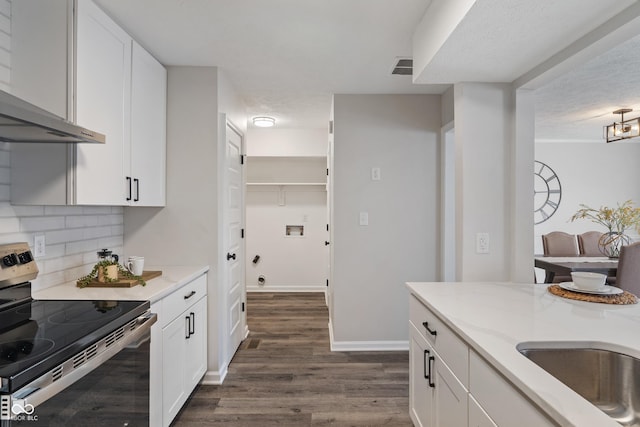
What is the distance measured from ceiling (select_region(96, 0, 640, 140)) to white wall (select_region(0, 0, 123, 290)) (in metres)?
0.86

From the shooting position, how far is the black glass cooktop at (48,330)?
95cm

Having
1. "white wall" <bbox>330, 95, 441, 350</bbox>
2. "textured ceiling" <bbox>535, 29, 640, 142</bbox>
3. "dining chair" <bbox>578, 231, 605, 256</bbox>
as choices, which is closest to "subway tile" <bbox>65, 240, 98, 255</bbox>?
"white wall" <bbox>330, 95, 441, 350</bbox>

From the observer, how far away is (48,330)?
4.02ft

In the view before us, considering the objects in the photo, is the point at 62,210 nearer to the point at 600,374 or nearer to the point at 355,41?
the point at 355,41

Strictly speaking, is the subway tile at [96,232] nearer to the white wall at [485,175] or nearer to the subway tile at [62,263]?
the subway tile at [62,263]

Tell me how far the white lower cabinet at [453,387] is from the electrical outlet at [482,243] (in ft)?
1.80

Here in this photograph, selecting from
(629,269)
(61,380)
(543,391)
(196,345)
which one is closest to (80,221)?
(196,345)

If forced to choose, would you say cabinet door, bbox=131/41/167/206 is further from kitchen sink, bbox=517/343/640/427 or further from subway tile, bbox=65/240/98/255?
kitchen sink, bbox=517/343/640/427

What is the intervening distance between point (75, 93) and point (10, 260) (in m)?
0.81

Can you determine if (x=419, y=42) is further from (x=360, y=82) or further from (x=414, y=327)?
(x=414, y=327)

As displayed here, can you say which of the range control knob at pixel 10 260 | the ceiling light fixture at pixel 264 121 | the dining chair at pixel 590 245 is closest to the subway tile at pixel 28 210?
the range control knob at pixel 10 260

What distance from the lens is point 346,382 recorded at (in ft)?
8.31

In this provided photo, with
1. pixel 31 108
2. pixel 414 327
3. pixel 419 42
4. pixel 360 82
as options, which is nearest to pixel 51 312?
pixel 31 108

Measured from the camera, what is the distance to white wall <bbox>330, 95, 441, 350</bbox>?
312 cm
